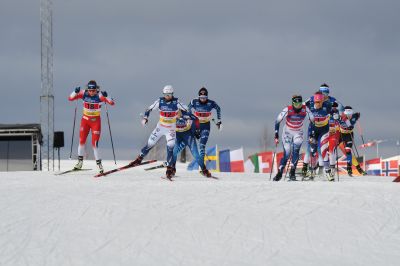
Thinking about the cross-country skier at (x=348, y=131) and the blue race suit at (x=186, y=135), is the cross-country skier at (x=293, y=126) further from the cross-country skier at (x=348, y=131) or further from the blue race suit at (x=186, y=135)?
the cross-country skier at (x=348, y=131)

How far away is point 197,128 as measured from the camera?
16906mm

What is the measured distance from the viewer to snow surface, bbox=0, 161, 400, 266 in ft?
27.4

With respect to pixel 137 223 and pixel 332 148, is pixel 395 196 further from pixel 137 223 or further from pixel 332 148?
pixel 332 148

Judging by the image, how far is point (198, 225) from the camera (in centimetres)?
975

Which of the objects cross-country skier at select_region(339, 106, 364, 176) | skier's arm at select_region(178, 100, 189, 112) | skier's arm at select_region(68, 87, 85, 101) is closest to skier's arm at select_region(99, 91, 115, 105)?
skier's arm at select_region(68, 87, 85, 101)

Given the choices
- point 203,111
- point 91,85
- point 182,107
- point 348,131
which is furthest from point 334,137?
point 91,85

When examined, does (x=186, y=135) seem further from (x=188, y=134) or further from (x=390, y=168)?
(x=390, y=168)

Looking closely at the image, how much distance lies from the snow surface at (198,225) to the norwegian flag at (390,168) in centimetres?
1431

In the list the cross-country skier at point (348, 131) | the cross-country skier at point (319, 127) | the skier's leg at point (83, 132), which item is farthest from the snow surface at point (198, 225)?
the cross-country skier at point (348, 131)

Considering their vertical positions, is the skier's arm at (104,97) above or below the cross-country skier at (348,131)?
above

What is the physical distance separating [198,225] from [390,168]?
63.3ft

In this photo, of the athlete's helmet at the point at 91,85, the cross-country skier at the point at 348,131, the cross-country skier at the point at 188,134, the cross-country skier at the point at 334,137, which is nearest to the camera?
the athlete's helmet at the point at 91,85

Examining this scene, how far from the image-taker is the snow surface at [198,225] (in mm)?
8359

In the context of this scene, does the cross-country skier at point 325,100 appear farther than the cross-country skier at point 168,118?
Yes
